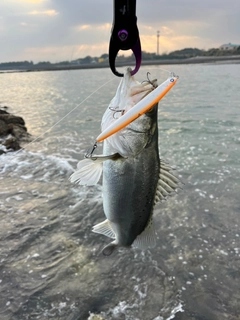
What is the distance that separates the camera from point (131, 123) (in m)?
2.14

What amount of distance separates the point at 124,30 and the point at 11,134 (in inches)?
430

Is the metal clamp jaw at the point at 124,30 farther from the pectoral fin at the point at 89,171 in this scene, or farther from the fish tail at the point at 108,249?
the fish tail at the point at 108,249

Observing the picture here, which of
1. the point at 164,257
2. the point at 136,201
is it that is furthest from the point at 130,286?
the point at 136,201

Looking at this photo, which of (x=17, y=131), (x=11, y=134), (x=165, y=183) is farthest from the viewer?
(x=17, y=131)

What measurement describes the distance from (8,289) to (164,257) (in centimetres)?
233

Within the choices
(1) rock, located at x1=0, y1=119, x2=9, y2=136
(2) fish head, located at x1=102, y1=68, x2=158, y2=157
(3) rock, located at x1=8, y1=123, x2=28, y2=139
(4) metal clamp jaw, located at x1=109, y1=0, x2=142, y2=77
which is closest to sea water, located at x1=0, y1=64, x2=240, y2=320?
(4) metal clamp jaw, located at x1=109, y1=0, x2=142, y2=77

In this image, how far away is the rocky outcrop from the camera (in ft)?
34.6

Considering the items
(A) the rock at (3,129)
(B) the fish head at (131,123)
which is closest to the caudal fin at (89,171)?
(B) the fish head at (131,123)

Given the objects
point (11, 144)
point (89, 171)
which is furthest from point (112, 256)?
point (11, 144)

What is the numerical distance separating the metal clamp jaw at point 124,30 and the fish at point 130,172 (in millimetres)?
257

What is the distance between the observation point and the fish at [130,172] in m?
2.07

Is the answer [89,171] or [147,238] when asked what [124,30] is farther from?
[147,238]

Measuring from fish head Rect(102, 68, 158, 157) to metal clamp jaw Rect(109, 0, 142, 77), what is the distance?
15cm

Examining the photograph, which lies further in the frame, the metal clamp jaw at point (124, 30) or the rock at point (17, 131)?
the rock at point (17, 131)
